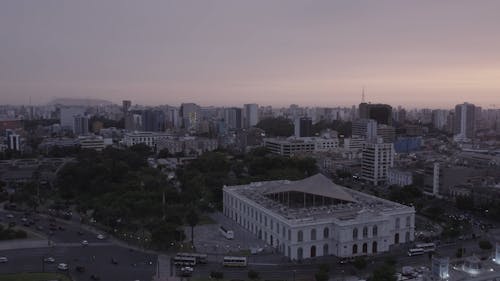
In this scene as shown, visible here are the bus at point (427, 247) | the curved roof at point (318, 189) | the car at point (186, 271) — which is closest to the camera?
the car at point (186, 271)

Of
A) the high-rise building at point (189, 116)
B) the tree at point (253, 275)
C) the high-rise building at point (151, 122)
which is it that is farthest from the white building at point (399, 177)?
the high-rise building at point (189, 116)

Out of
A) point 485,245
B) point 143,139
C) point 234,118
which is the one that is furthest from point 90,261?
point 234,118

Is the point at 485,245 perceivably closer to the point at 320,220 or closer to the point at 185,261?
the point at 320,220

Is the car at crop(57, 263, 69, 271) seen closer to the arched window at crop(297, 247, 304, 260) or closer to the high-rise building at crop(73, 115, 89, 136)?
the arched window at crop(297, 247, 304, 260)

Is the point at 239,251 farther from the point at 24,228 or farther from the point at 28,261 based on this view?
the point at 24,228

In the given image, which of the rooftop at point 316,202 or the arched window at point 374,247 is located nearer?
the arched window at point 374,247

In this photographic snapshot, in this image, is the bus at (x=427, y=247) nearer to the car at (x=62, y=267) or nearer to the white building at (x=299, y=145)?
Result: the car at (x=62, y=267)

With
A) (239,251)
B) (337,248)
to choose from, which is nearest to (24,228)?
(239,251)

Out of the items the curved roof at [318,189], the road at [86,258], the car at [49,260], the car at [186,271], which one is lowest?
the road at [86,258]
